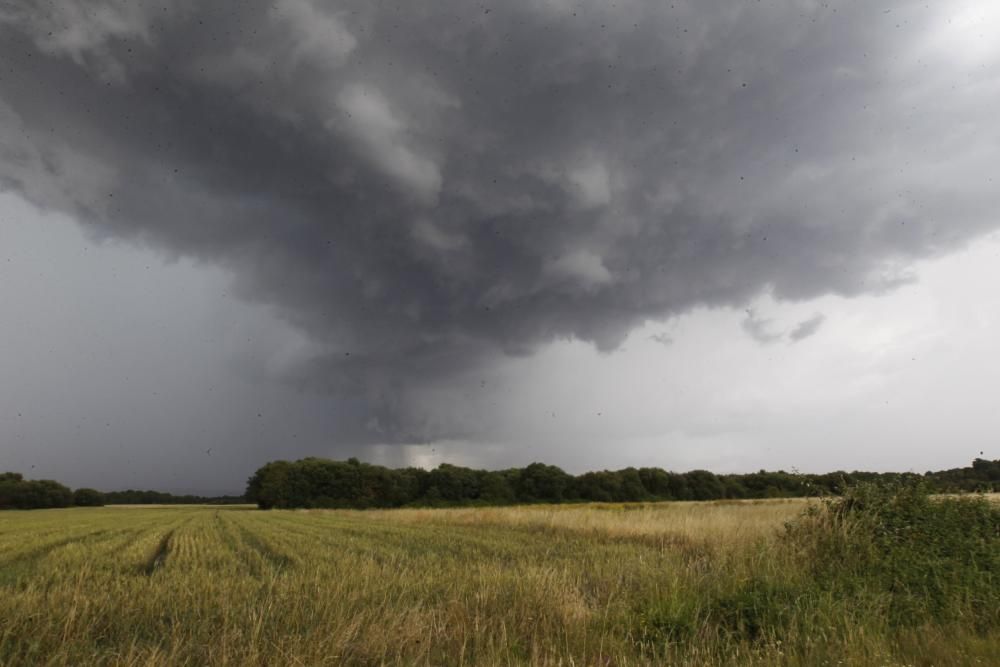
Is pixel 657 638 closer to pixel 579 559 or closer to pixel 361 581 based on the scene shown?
pixel 361 581

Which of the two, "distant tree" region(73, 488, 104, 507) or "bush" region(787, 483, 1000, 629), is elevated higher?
"bush" region(787, 483, 1000, 629)

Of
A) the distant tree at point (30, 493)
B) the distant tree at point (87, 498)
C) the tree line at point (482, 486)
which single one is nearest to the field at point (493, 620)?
the tree line at point (482, 486)

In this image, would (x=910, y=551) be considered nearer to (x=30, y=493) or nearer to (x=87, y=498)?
(x=30, y=493)

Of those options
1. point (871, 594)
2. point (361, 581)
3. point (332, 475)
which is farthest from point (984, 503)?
point (332, 475)

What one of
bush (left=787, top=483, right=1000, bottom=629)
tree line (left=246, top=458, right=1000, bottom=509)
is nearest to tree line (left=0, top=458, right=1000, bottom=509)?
tree line (left=246, top=458, right=1000, bottom=509)

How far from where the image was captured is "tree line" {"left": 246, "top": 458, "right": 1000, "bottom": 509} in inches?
3784

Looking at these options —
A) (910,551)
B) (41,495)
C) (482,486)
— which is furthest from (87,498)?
(910,551)

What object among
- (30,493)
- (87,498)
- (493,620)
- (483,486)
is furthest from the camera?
(87,498)

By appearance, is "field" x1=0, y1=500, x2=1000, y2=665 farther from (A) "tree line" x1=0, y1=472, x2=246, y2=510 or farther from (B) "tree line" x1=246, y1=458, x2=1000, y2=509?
(A) "tree line" x1=0, y1=472, x2=246, y2=510

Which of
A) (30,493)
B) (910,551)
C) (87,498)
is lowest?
(87,498)

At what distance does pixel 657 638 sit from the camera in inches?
237

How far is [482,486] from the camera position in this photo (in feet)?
336

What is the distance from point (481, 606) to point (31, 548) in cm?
2088

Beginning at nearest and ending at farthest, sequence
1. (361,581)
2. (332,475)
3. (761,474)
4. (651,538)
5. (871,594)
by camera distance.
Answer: (871,594) → (361,581) → (651,538) → (332,475) → (761,474)
